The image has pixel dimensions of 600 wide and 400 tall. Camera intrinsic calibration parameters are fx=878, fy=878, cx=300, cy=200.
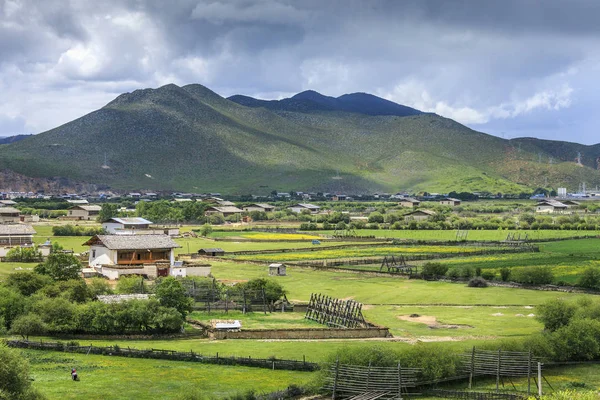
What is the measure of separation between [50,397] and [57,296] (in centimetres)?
1799

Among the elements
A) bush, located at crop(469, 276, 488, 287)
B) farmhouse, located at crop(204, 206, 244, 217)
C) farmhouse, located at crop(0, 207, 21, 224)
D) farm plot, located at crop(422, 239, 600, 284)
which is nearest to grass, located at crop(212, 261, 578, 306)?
bush, located at crop(469, 276, 488, 287)

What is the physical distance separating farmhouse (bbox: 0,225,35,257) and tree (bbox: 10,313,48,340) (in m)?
41.3

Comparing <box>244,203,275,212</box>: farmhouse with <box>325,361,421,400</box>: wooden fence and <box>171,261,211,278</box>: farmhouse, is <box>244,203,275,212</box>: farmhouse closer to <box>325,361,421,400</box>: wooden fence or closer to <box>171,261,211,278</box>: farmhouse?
<box>171,261,211,278</box>: farmhouse

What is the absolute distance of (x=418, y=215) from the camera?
15625 centimetres

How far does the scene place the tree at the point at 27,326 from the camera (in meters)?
45.6

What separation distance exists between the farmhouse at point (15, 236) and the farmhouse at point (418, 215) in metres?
79.2

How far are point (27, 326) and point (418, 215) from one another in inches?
4575

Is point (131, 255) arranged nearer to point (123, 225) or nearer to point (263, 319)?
point (263, 319)

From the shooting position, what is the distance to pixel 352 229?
13488cm

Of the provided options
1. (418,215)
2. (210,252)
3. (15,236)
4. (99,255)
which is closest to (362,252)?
(210,252)

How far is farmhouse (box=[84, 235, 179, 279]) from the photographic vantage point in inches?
2768

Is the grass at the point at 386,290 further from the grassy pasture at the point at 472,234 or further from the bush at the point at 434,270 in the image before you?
the grassy pasture at the point at 472,234

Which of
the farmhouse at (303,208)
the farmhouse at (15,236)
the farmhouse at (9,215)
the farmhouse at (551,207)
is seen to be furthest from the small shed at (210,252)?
the farmhouse at (551,207)

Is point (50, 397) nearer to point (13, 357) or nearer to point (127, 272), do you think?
point (13, 357)
